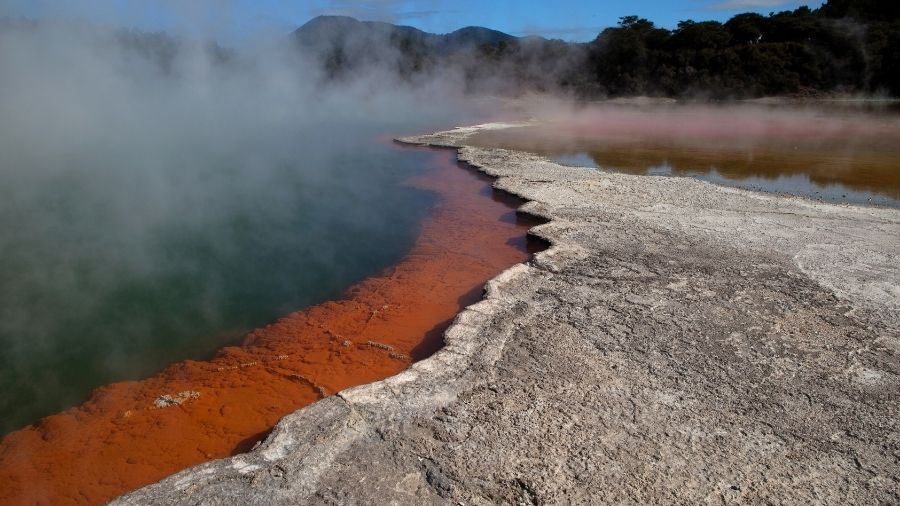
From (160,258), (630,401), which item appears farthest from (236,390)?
(160,258)

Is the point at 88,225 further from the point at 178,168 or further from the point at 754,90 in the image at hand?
the point at 754,90

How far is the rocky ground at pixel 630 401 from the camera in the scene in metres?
1.72

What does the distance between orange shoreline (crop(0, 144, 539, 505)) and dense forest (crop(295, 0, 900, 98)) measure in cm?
1739

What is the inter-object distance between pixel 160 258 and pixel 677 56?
19.0m

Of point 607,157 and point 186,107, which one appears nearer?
point 607,157

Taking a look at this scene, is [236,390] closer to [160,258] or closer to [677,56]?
[160,258]

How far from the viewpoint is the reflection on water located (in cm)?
607

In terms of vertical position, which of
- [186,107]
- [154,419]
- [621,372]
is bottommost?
[154,419]

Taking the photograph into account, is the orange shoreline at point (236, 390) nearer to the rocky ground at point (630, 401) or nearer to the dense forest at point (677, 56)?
the rocky ground at point (630, 401)

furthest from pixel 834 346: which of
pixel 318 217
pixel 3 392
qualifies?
pixel 318 217

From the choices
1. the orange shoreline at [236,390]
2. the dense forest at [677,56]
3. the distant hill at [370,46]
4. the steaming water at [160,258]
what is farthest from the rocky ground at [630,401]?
the distant hill at [370,46]

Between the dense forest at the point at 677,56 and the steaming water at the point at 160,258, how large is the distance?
14.1m

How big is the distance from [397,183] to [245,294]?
11.1 feet

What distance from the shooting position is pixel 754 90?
17844mm
